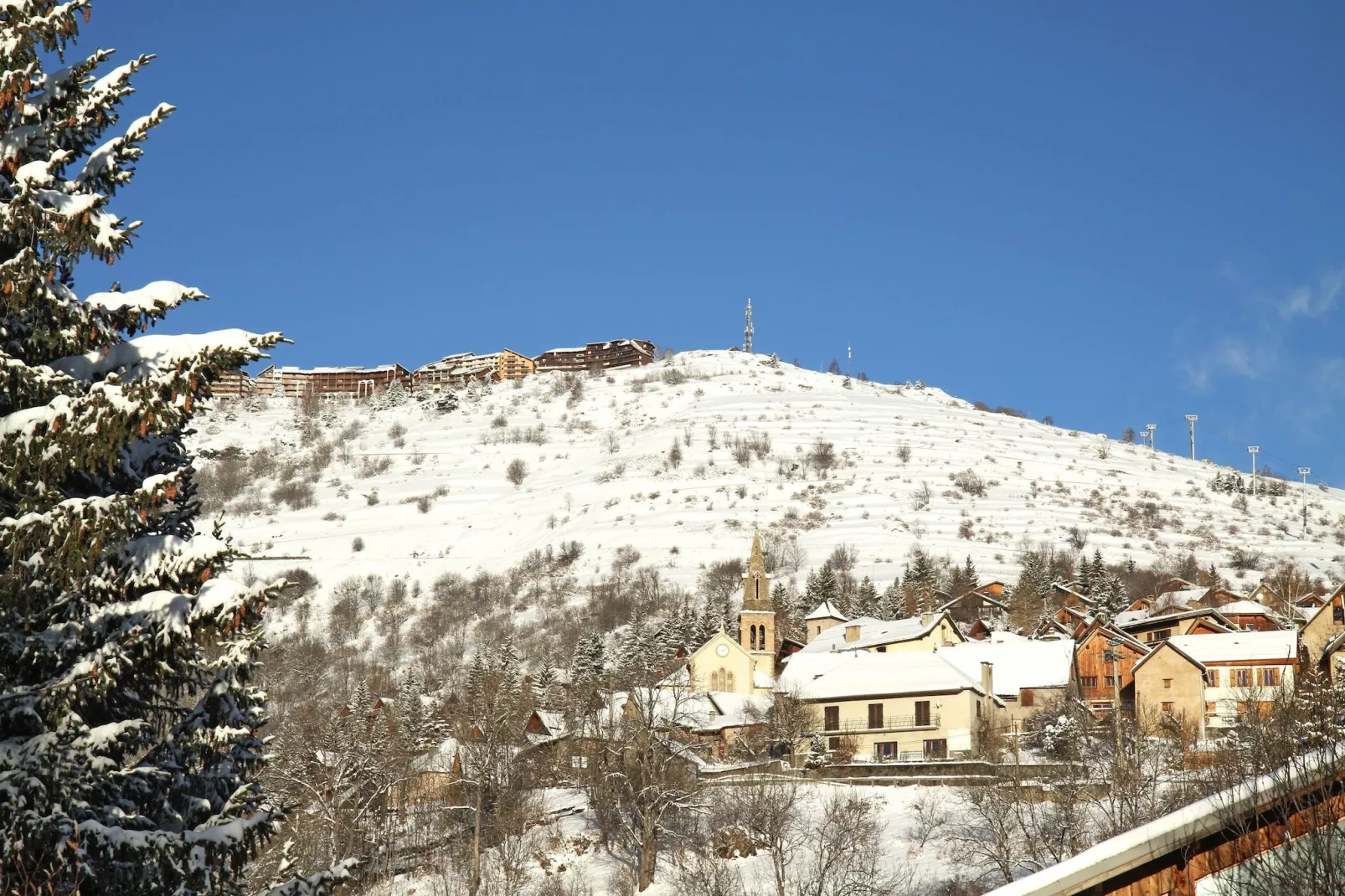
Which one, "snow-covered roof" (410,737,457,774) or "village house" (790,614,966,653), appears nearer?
"snow-covered roof" (410,737,457,774)

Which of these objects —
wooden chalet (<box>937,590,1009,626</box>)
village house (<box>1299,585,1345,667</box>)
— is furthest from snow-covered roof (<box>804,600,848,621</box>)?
village house (<box>1299,585,1345,667</box>)

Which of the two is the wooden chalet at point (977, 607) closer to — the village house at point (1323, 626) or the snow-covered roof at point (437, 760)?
the village house at point (1323, 626)

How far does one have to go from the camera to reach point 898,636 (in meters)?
85.3

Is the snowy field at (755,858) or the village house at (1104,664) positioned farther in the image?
the village house at (1104,664)

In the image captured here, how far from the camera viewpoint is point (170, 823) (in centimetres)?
1323

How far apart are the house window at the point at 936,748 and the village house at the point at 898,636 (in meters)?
18.0

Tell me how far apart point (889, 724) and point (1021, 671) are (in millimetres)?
11843

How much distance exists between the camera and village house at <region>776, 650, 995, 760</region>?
6425 cm

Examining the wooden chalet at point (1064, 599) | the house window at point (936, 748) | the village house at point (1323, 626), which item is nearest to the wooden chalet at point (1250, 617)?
the village house at point (1323, 626)

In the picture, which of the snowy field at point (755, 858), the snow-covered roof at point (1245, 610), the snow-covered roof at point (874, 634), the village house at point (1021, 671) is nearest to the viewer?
the snowy field at point (755, 858)

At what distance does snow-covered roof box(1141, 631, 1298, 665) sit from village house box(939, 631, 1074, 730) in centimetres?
623

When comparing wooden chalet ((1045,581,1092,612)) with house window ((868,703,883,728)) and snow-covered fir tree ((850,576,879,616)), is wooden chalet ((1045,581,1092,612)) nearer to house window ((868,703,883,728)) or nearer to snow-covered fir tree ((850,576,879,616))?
snow-covered fir tree ((850,576,879,616))

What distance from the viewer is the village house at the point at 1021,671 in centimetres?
6956

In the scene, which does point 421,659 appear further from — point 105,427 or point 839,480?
point 105,427
